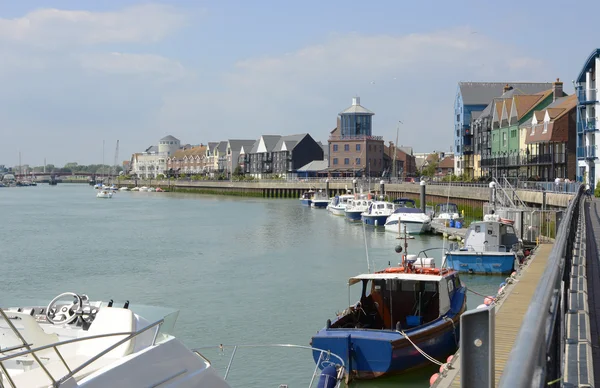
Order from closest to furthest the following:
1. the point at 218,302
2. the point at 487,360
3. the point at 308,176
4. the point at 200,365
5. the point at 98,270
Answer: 1. the point at 487,360
2. the point at 200,365
3. the point at 218,302
4. the point at 98,270
5. the point at 308,176

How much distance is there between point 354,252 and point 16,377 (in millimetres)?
39052

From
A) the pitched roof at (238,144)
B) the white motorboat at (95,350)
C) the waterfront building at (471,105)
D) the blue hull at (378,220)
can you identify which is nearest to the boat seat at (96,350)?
the white motorboat at (95,350)

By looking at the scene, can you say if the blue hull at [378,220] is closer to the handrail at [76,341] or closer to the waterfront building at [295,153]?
the handrail at [76,341]

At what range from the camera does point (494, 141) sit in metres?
95.3

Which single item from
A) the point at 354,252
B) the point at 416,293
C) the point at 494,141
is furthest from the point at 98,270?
the point at 494,141

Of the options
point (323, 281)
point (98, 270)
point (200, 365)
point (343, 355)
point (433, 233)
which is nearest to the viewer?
point (200, 365)

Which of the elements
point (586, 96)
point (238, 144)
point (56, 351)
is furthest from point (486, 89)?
point (56, 351)

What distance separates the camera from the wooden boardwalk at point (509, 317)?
1205 cm

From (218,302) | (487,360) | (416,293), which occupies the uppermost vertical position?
(487,360)

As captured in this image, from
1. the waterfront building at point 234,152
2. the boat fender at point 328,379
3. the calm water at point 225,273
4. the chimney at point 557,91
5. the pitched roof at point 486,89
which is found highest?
the pitched roof at point 486,89

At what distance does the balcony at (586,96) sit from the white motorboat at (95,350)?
5942cm

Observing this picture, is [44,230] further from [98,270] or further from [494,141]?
[494,141]

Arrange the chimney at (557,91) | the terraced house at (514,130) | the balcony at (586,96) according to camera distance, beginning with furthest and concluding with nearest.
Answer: the chimney at (557,91) → the terraced house at (514,130) → the balcony at (586,96)

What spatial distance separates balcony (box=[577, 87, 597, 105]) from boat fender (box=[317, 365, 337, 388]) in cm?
5435
